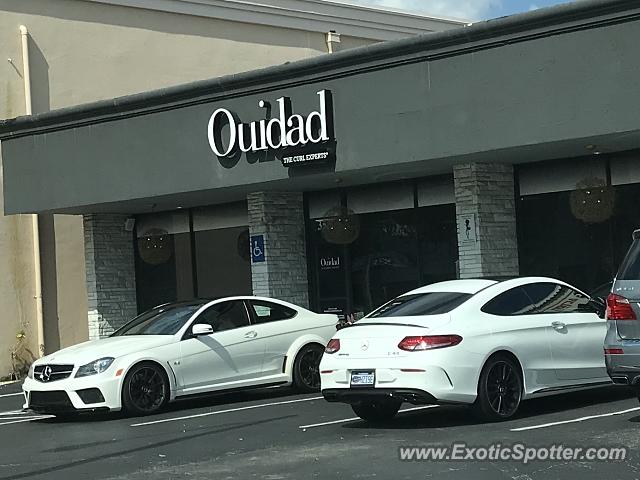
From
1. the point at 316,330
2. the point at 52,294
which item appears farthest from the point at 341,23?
the point at 316,330

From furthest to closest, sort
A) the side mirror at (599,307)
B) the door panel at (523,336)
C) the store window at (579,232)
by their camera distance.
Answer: the store window at (579,232)
the side mirror at (599,307)
the door panel at (523,336)

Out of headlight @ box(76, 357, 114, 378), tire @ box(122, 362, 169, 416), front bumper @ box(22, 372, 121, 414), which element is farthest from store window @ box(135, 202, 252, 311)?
front bumper @ box(22, 372, 121, 414)

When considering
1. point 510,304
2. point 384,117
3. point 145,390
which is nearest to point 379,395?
point 510,304

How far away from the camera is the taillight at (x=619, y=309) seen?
33.6 feet

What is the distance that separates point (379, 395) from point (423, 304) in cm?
128

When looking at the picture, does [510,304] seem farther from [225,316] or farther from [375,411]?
[225,316]

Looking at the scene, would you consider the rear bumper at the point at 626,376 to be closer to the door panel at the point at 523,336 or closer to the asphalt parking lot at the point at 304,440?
the asphalt parking lot at the point at 304,440

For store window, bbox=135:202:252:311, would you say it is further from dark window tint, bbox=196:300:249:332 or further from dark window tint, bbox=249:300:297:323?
dark window tint, bbox=196:300:249:332

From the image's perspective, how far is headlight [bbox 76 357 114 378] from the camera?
Result: 13.8 m

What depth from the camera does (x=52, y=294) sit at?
79.3ft

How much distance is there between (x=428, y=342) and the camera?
11031 mm

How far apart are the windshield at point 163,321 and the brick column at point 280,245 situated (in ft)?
16.8

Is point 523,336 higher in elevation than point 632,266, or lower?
lower

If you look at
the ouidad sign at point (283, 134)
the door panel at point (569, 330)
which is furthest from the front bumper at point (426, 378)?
the ouidad sign at point (283, 134)
